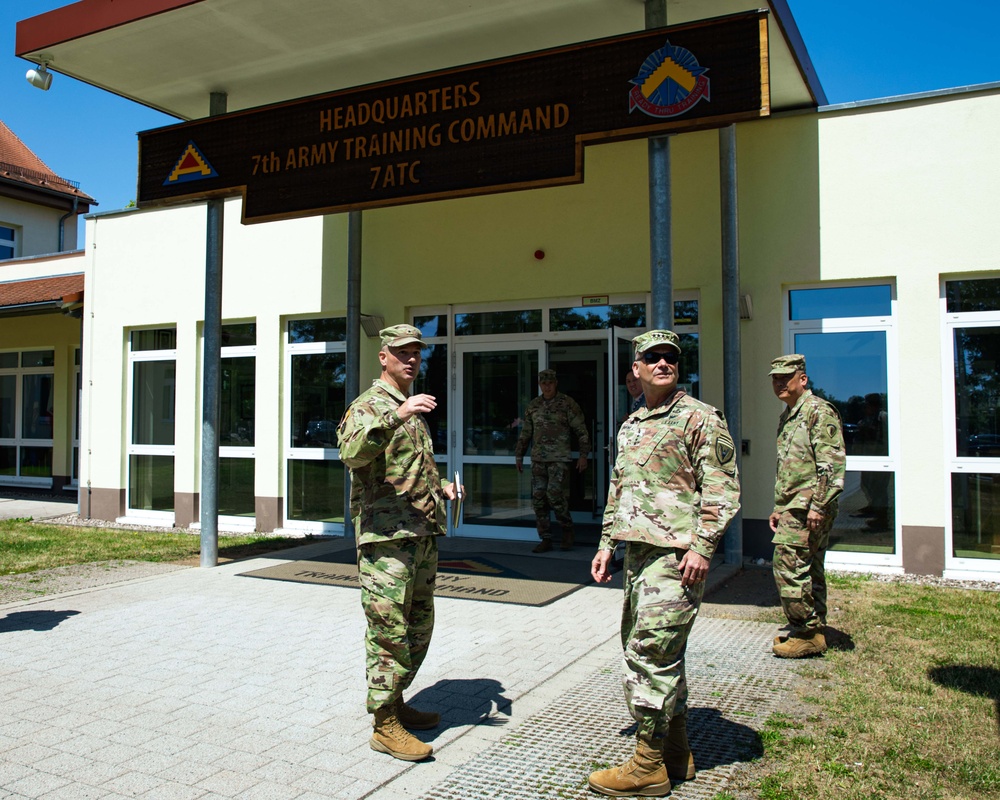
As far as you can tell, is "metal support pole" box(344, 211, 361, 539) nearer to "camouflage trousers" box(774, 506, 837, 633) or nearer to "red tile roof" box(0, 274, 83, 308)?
"red tile roof" box(0, 274, 83, 308)

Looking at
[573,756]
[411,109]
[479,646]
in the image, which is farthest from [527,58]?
[573,756]

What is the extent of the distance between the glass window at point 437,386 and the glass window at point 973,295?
565 centimetres

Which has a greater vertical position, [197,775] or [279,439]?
[279,439]

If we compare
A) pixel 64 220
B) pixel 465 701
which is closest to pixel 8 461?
pixel 64 220

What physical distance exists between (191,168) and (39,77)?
1.69 metres

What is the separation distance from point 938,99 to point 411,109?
16.5 ft

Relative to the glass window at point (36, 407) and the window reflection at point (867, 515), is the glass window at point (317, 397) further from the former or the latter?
the glass window at point (36, 407)

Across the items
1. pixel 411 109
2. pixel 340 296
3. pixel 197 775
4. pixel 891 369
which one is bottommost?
pixel 197 775

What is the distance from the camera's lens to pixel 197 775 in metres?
3.68

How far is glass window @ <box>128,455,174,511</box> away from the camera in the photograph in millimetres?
12438

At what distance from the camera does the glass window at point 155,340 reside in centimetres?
1252

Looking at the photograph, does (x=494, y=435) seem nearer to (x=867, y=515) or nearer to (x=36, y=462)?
(x=867, y=515)

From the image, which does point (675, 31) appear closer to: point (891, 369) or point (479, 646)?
point (891, 369)

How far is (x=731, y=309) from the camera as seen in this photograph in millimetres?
8289
